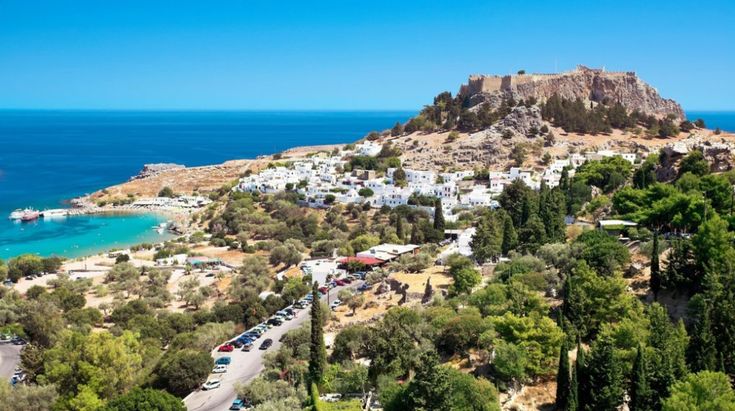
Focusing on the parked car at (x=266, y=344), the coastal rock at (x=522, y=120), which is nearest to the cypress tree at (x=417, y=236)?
the parked car at (x=266, y=344)

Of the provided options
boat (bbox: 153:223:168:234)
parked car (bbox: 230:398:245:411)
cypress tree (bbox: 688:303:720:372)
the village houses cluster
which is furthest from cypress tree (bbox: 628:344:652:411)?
boat (bbox: 153:223:168:234)

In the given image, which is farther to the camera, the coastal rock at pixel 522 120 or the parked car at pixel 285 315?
the coastal rock at pixel 522 120

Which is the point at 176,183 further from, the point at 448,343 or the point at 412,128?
the point at 448,343

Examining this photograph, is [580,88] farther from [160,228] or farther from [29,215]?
[29,215]

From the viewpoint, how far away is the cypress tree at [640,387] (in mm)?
17797

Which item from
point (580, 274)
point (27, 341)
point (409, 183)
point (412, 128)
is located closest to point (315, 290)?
point (580, 274)

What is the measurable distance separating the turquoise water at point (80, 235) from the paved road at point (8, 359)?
26.5 m

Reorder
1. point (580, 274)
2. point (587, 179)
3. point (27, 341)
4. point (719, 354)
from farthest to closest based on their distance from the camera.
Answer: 1. point (587, 179)
2. point (27, 341)
3. point (580, 274)
4. point (719, 354)

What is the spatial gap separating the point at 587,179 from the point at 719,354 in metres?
34.3

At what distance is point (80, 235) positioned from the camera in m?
65.6

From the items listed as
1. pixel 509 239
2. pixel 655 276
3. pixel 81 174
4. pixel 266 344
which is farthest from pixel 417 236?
pixel 81 174

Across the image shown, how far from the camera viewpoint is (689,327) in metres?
23.0

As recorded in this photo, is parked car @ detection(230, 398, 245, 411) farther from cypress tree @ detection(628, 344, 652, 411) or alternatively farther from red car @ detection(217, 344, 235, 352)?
cypress tree @ detection(628, 344, 652, 411)

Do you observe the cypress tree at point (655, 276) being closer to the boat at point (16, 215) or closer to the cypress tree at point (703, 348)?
the cypress tree at point (703, 348)
